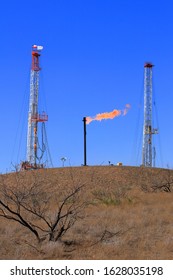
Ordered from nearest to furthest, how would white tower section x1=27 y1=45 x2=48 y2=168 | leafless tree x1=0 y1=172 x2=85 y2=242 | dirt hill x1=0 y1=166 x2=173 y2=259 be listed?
dirt hill x1=0 y1=166 x2=173 y2=259
leafless tree x1=0 y1=172 x2=85 y2=242
white tower section x1=27 y1=45 x2=48 y2=168

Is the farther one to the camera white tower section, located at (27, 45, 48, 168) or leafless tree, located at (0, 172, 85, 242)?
white tower section, located at (27, 45, 48, 168)

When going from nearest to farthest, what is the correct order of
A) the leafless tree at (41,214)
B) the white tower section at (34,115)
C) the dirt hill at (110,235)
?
the dirt hill at (110,235), the leafless tree at (41,214), the white tower section at (34,115)

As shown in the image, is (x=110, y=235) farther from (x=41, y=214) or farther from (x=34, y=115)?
(x=34, y=115)

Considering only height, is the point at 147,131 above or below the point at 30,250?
above

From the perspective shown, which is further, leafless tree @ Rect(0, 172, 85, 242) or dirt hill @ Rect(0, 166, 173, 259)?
leafless tree @ Rect(0, 172, 85, 242)

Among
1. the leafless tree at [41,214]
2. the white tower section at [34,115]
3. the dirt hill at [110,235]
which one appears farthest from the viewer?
the white tower section at [34,115]

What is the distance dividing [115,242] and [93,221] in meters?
3.94

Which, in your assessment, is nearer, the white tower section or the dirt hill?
the dirt hill

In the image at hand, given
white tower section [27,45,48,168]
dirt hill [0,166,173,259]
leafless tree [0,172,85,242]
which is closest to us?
dirt hill [0,166,173,259]

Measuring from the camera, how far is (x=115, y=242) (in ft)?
51.2

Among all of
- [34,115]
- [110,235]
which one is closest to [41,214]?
[110,235]

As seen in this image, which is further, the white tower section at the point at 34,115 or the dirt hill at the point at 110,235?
the white tower section at the point at 34,115
